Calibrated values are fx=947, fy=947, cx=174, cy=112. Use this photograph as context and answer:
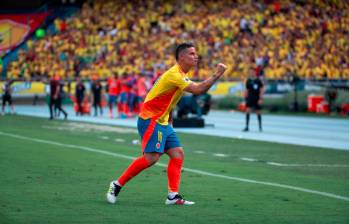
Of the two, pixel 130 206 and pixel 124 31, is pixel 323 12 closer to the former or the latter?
pixel 124 31

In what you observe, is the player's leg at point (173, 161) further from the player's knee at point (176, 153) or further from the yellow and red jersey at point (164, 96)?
the yellow and red jersey at point (164, 96)

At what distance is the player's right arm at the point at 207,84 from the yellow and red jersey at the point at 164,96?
140 millimetres

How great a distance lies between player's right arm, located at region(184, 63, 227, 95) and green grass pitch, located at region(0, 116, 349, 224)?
1.30m

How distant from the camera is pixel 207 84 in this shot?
33.7 feet

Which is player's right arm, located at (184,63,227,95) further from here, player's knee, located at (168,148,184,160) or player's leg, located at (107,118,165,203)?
player's knee, located at (168,148,184,160)

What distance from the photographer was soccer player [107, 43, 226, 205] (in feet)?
35.0

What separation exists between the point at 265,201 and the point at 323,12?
3352cm

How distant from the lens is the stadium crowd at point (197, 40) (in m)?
45.2

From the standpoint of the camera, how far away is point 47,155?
1819cm

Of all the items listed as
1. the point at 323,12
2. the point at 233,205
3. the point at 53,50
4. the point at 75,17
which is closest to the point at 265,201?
the point at 233,205

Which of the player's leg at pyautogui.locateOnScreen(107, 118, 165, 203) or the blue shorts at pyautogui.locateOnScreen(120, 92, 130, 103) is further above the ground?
the player's leg at pyautogui.locateOnScreen(107, 118, 165, 203)

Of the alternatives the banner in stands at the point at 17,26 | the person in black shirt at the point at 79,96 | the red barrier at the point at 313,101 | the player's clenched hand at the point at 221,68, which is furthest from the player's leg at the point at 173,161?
the banner in stands at the point at 17,26

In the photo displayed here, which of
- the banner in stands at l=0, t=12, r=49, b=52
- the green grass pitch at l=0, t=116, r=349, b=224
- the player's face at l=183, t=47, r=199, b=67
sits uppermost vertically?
the banner in stands at l=0, t=12, r=49, b=52

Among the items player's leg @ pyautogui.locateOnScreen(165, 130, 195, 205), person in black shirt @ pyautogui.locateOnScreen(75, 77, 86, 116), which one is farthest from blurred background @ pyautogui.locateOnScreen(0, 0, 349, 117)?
player's leg @ pyautogui.locateOnScreen(165, 130, 195, 205)
